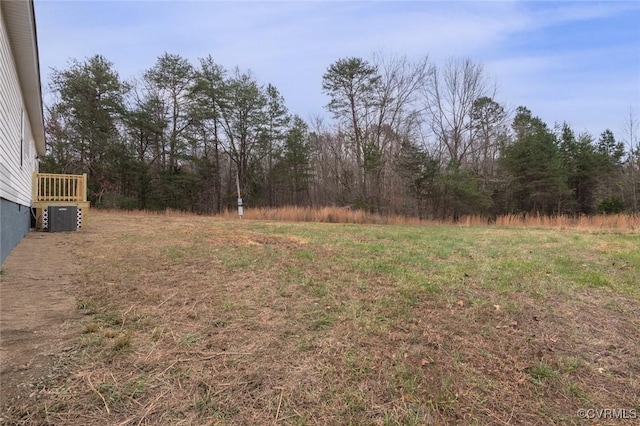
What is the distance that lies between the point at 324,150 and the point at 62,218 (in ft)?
69.0

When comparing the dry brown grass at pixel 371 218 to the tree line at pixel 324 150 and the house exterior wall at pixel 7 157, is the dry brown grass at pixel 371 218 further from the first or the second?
the house exterior wall at pixel 7 157

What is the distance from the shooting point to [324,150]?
27500 mm

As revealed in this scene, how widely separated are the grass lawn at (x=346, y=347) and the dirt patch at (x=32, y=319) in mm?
110

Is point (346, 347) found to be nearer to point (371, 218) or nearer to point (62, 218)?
point (62, 218)

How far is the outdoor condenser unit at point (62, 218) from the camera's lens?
823cm

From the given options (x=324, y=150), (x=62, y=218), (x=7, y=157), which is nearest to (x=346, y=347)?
(x=7, y=157)

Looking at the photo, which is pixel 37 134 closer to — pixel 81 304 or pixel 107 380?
pixel 81 304

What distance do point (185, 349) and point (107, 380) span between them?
0.48 metres

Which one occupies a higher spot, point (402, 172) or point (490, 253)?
point (402, 172)

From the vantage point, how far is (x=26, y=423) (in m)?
1.50

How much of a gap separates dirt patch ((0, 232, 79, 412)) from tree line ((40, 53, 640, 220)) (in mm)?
17033

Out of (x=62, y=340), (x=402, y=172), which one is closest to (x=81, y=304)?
(x=62, y=340)

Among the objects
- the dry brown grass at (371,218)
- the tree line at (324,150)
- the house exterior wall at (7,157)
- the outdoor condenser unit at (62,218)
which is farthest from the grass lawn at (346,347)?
the tree line at (324,150)

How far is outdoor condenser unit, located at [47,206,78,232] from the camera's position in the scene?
324 inches
